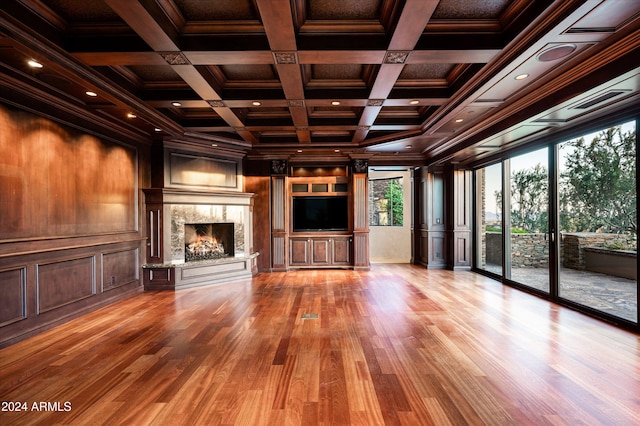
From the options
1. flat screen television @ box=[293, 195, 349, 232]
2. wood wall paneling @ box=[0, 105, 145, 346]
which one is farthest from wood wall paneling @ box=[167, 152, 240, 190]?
flat screen television @ box=[293, 195, 349, 232]

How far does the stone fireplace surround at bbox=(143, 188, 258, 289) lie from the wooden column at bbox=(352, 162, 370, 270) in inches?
102

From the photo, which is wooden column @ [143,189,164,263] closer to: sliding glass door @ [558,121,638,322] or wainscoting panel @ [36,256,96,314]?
wainscoting panel @ [36,256,96,314]

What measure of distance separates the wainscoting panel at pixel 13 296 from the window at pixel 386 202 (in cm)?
895

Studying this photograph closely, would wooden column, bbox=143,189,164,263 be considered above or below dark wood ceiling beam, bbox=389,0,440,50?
below

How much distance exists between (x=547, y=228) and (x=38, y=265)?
6.86m

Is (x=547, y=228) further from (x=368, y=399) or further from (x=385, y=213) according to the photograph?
(x=385, y=213)

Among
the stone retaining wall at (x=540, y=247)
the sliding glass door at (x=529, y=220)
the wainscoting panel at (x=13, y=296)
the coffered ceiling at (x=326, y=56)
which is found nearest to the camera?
the coffered ceiling at (x=326, y=56)

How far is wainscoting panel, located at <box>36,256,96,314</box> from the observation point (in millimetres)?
3713

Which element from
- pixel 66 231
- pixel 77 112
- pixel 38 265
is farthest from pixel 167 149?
pixel 38 265

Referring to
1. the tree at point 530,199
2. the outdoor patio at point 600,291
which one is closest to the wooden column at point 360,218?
the tree at point 530,199

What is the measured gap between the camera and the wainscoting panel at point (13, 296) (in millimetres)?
3260

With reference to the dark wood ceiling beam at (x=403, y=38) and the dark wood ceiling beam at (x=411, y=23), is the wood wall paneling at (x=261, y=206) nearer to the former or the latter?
the dark wood ceiling beam at (x=403, y=38)

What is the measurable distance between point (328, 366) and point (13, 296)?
3316 millimetres

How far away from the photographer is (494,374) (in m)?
2.60
